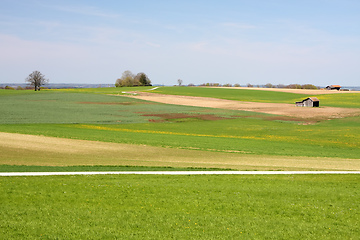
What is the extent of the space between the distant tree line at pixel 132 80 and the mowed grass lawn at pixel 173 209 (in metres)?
143

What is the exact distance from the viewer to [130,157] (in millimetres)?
22281

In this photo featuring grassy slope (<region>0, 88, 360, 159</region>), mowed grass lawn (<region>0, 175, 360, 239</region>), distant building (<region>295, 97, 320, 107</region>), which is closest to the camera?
mowed grass lawn (<region>0, 175, 360, 239</region>)

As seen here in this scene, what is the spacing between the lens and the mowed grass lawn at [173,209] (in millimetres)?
9672

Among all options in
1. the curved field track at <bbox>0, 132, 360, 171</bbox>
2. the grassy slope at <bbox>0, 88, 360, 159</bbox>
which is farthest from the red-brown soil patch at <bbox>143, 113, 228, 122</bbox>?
the curved field track at <bbox>0, 132, 360, 171</bbox>

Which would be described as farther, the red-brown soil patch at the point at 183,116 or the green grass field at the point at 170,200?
the red-brown soil patch at the point at 183,116

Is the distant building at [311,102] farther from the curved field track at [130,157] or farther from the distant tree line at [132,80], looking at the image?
the distant tree line at [132,80]

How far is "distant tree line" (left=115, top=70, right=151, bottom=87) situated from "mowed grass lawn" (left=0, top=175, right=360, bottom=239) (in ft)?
468

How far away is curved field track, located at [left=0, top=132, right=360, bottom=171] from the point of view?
20.2 m

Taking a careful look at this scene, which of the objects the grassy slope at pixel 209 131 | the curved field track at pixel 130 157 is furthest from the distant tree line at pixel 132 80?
the curved field track at pixel 130 157

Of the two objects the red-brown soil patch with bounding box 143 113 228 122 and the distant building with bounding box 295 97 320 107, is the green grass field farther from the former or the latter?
the distant building with bounding box 295 97 320 107

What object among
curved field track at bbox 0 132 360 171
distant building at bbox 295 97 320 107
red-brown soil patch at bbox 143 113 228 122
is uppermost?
distant building at bbox 295 97 320 107

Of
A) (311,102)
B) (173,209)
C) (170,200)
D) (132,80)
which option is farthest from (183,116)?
(132,80)

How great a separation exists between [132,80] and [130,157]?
450 ft

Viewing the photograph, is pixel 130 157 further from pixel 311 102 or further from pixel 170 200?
pixel 311 102
